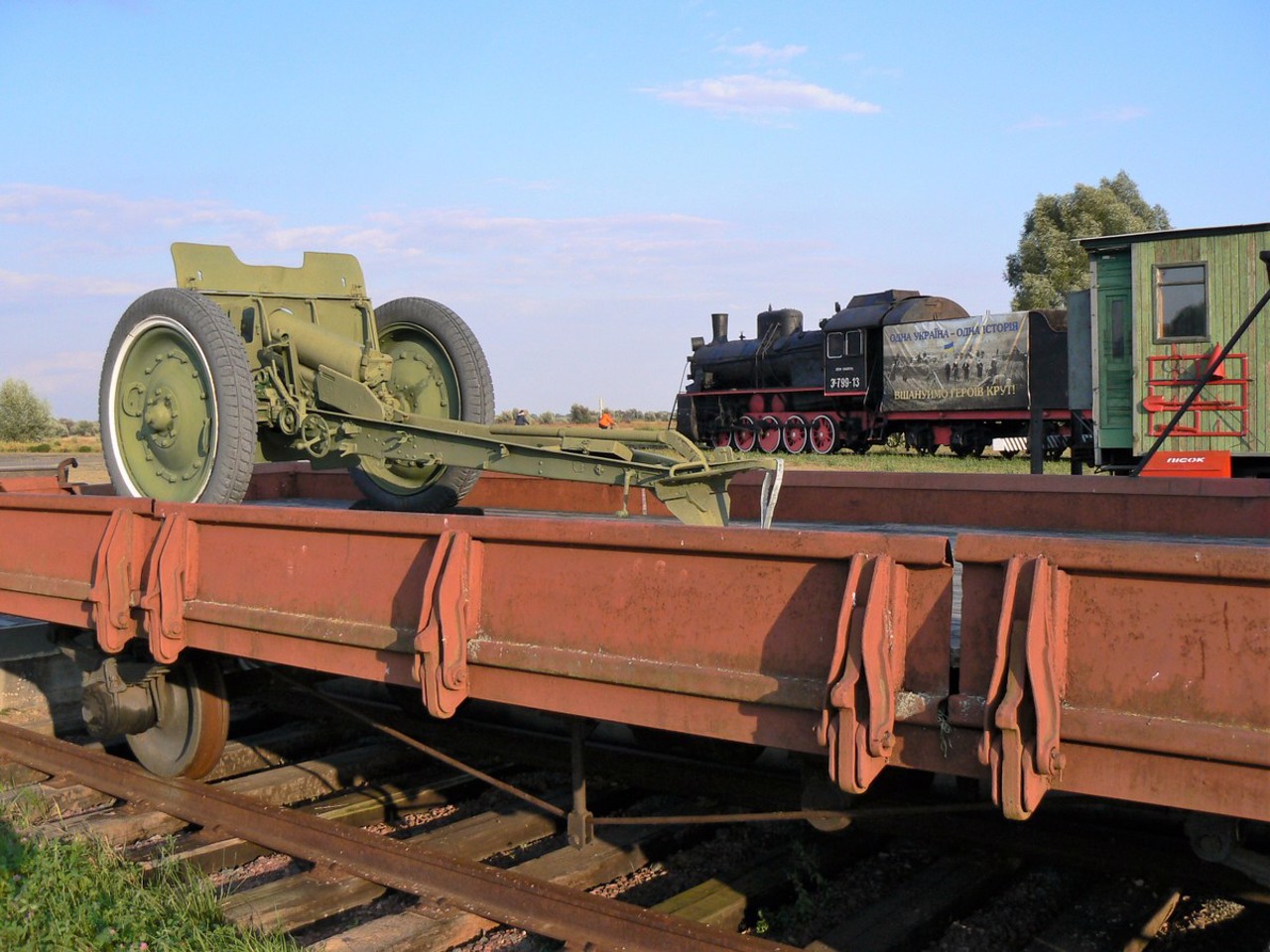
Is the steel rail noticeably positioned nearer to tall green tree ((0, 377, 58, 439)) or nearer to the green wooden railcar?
the green wooden railcar

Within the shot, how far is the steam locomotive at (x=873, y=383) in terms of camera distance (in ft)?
83.6

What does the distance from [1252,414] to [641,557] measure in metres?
12.8

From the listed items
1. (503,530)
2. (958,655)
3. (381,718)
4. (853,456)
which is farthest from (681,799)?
(853,456)

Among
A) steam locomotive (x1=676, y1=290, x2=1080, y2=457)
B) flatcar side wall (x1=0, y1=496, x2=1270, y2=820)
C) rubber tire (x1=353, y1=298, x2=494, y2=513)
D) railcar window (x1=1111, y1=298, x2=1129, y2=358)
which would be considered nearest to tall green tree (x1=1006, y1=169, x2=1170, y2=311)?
steam locomotive (x1=676, y1=290, x2=1080, y2=457)

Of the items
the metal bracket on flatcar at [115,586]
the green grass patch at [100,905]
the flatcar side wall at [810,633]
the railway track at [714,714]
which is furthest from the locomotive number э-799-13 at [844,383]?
the green grass patch at [100,905]

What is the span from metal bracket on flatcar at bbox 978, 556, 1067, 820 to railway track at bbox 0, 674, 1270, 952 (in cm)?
76

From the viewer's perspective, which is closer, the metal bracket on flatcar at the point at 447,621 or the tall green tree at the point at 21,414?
the metal bracket on flatcar at the point at 447,621

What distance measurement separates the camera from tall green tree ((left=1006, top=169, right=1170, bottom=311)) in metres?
44.3

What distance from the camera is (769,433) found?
3139 cm

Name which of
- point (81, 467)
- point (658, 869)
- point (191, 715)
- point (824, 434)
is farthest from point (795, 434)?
point (658, 869)

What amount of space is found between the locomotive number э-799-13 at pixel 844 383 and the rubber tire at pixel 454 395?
73.6ft

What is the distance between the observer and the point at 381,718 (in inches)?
228

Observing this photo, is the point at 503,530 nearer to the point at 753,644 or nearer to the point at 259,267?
the point at 753,644

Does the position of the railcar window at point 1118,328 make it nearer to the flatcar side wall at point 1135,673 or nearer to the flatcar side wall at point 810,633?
the flatcar side wall at point 810,633
